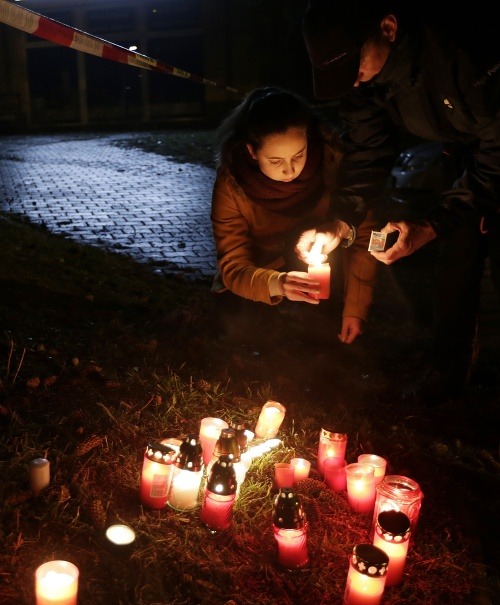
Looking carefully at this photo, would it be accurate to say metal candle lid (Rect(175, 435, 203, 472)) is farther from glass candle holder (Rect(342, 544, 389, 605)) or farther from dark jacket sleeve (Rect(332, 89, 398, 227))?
dark jacket sleeve (Rect(332, 89, 398, 227))

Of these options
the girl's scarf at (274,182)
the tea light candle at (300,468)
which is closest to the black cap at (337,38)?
the girl's scarf at (274,182)

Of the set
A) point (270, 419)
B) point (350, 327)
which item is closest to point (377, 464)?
point (270, 419)

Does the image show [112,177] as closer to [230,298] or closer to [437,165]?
[437,165]

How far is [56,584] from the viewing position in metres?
2.57

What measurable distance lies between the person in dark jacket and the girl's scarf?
0.29 metres

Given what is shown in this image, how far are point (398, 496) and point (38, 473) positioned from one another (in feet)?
5.30

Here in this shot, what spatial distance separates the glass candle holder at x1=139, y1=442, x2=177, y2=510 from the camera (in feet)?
10.4

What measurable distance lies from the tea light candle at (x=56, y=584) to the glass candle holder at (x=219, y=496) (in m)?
0.71

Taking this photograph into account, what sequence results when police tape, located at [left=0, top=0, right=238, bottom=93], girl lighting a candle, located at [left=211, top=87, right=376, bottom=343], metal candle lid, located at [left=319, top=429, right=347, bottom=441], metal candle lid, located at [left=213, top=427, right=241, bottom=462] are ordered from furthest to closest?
police tape, located at [left=0, top=0, right=238, bottom=93] < girl lighting a candle, located at [left=211, top=87, right=376, bottom=343] < metal candle lid, located at [left=319, top=429, right=347, bottom=441] < metal candle lid, located at [left=213, top=427, right=241, bottom=462]

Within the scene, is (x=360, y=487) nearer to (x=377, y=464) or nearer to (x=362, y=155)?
(x=377, y=464)

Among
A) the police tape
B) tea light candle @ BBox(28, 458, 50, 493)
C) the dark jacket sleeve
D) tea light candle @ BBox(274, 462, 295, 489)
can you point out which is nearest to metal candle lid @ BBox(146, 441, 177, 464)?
tea light candle @ BBox(28, 458, 50, 493)

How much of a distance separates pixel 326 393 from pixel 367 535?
4.99 feet

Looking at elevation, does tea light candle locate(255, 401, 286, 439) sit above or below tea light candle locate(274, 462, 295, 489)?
above

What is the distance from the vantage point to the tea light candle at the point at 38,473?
127 inches
